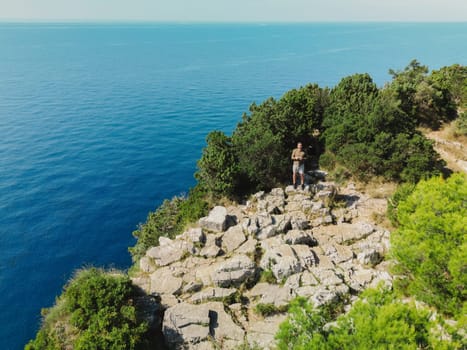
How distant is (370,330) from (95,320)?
8.79 metres

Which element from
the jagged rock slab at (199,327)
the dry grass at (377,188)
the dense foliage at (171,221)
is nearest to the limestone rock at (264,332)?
the jagged rock slab at (199,327)

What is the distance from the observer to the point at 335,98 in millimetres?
25672

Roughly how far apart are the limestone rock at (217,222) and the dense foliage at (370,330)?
8.46 metres

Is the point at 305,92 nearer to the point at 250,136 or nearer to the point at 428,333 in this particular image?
the point at 250,136

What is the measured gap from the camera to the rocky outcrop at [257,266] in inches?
441

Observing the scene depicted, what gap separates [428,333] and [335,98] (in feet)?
71.8

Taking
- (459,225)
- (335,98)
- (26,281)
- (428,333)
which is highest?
(335,98)

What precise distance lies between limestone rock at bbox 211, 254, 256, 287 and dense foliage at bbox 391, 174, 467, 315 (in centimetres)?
569

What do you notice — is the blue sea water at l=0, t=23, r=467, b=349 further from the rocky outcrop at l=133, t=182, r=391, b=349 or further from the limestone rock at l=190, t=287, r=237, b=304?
the limestone rock at l=190, t=287, r=237, b=304

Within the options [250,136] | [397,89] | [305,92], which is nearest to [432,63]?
[397,89]

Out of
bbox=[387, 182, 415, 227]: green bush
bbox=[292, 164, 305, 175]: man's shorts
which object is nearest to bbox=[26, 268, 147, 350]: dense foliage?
bbox=[292, 164, 305, 175]: man's shorts

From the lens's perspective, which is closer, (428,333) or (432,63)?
(428,333)

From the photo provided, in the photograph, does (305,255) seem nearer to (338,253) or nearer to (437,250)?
(338,253)

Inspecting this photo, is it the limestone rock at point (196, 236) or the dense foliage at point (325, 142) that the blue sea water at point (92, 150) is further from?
the dense foliage at point (325, 142)
